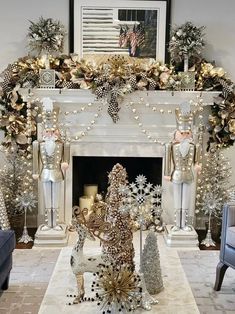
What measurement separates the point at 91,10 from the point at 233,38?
151cm

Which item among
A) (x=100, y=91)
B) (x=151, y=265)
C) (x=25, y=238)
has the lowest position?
(x=25, y=238)

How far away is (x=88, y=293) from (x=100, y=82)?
211 centimetres

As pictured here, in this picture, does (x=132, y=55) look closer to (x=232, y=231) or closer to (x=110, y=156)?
(x=110, y=156)

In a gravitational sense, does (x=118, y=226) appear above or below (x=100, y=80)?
below

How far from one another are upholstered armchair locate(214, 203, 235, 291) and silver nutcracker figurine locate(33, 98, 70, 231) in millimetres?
1705

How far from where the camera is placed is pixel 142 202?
3078 millimetres

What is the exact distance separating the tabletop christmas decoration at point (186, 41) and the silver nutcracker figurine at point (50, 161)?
4.42 feet

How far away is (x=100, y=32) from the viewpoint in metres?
5.02

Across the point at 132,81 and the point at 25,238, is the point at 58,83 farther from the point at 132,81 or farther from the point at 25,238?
the point at 25,238

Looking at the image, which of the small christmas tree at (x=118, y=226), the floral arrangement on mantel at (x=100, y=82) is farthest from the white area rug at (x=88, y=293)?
the floral arrangement on mantel at (x=100, y=82)

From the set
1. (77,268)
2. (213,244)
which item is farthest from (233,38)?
(77,268)

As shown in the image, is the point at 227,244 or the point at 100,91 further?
the point at 100,91

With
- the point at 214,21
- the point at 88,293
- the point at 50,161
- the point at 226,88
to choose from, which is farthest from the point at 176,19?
the point at 88,293

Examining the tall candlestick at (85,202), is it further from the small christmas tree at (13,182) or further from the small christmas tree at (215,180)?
the small christmas tree at (215,180)
